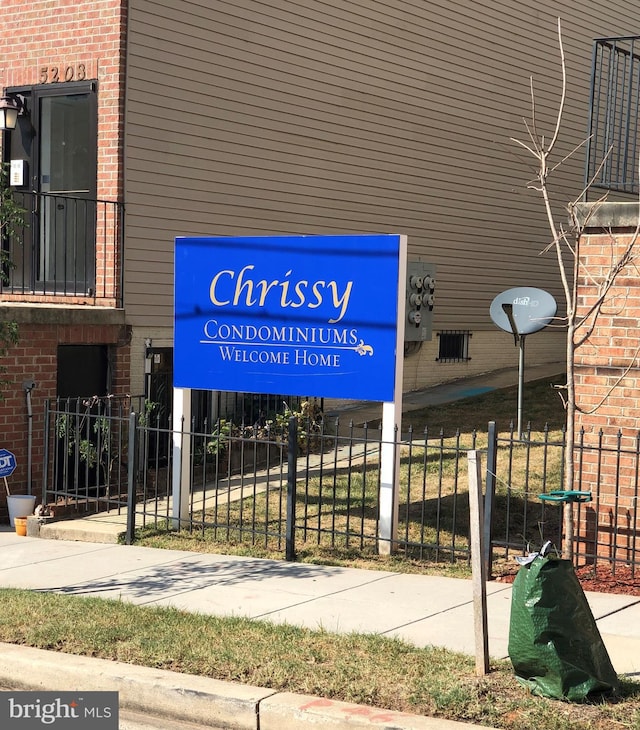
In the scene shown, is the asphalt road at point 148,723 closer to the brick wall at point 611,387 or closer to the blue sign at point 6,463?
the brick wall at point 611,387

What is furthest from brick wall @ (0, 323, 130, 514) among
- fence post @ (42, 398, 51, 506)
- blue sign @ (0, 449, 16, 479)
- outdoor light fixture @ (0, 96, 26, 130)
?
outdoor light fixture @ (0, 96, 26, 130)

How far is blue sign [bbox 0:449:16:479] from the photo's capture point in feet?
35.5

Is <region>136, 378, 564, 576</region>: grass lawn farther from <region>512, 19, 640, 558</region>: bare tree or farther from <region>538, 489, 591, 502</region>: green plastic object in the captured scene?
<region>538, 489, 591, 502</region>: green plastic object

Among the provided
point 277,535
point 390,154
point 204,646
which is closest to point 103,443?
point 277,535

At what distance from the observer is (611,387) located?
28.6 feet

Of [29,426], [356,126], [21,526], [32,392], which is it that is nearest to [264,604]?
[21,526]

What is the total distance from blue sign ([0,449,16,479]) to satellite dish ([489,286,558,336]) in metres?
6.10

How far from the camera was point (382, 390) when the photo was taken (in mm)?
9578

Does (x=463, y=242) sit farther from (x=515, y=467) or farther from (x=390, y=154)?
(x=515, y=467)

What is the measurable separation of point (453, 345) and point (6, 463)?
9.85 metres

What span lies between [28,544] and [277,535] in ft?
8.29

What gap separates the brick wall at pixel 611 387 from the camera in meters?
8.61

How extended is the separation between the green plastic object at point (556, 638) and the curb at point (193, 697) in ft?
1.86

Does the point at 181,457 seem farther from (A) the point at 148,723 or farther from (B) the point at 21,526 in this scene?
(A) the point at 148,723
